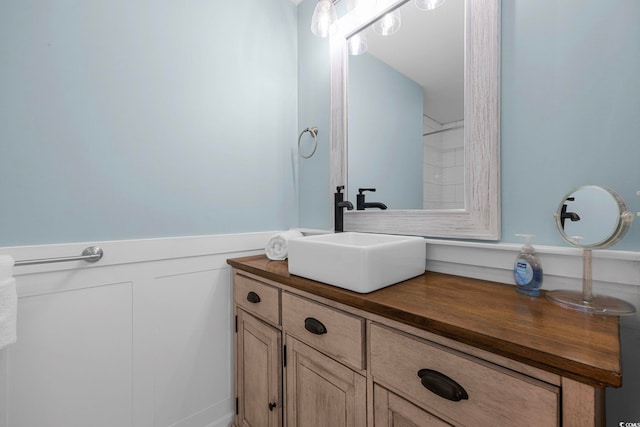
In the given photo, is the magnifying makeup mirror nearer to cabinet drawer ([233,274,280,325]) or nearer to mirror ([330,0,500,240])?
mirror ([330,0,500,240])

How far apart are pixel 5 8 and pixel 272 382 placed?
5.10ft

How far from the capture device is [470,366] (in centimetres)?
53

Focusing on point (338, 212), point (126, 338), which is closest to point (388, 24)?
point (338, 212)

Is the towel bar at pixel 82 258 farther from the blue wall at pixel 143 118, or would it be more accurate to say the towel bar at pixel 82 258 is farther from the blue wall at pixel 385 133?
the blue wall at pixel 385 133

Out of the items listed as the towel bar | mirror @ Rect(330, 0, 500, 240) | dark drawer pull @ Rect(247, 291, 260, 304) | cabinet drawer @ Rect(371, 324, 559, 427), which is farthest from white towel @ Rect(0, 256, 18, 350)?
mirror @ Rect(330, 0, 500, 240)

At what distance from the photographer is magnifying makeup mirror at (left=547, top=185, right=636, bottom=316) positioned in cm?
62

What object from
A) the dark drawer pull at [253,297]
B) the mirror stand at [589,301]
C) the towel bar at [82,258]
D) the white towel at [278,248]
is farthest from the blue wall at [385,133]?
the towel bar at [82,258]

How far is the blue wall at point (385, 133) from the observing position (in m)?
1.12

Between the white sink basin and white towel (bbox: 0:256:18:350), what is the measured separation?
81 cm

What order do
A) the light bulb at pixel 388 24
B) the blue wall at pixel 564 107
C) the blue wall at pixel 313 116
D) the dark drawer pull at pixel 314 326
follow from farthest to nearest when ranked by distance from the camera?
the blue wall at pixel 313 116 < the light bulb at pixel 388 24 < the dark drawer pull at pixel 314 326 < the blue wall at pixel 564 107

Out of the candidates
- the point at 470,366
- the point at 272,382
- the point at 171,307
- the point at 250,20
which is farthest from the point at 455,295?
the point at 250,20

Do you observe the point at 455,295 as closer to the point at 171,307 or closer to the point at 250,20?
the point at 171,307

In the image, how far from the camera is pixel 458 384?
1.78 feet

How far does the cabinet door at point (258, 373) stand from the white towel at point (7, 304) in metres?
0.72
